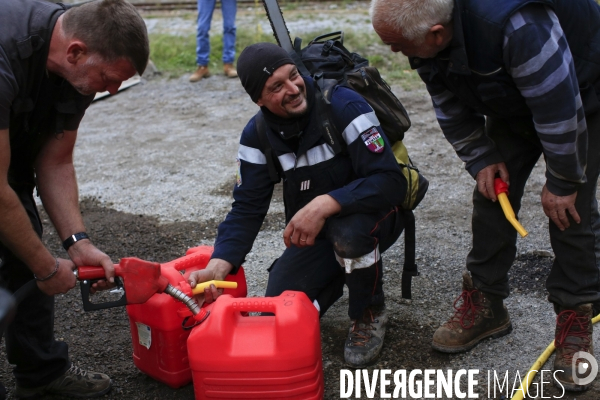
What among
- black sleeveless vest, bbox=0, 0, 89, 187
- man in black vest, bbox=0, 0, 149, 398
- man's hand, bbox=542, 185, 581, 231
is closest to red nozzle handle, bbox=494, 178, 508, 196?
man's hand, bbox=542, 185, 581, 231

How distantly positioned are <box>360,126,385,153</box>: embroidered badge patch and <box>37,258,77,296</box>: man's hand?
1.34 metres

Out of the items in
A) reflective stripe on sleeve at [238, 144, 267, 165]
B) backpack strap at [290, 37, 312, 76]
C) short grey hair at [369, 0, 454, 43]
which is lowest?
reflective stripe on sleeve at [238, 144, 267, 165]

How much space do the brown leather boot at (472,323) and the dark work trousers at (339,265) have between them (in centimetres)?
36

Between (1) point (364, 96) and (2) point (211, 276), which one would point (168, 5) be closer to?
(1) point (364, 96)

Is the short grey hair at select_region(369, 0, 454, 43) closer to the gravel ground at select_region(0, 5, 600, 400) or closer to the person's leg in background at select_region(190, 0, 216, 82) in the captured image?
the gravel ground at select_region(0, 5, 600, 400)

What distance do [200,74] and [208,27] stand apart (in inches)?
25.5

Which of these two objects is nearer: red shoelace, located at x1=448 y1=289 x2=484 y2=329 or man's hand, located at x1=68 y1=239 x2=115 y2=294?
man's hand, located at x1=68 y1=239 x2=115 y2=294

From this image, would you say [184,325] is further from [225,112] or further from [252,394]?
[225,112]

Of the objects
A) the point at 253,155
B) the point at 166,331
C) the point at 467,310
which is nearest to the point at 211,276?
the point at 166,331

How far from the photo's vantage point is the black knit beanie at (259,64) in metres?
2.87

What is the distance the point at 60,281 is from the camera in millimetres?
2602

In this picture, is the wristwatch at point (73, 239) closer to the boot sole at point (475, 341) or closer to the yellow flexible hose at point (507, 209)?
the boot sole at point (475, 341)

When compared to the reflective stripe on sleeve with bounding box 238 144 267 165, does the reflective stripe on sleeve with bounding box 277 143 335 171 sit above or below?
above

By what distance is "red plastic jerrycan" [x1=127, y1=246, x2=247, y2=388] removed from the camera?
2.77 meters
